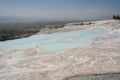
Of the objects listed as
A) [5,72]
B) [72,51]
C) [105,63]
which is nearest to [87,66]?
[105,63]

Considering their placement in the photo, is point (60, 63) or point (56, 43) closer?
point (60, 63)

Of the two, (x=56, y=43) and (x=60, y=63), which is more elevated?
(x=56, y=43)

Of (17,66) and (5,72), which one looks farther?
(17,66)

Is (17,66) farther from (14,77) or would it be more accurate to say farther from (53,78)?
(53,78)

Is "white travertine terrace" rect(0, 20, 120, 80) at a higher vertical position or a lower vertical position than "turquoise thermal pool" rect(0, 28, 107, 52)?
lower

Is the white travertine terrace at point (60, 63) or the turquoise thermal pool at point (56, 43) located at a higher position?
the turquoise thermal pool at point (56, 43)

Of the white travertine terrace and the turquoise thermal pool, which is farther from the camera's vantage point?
the turquoise thermal pool

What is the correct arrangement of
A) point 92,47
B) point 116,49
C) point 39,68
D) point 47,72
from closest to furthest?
1. point 47,72
2. point 39,68
3. point 116,49
4. point 92,47

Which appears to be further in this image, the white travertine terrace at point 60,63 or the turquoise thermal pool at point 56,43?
the turquoise thermal pool at point 56,43
